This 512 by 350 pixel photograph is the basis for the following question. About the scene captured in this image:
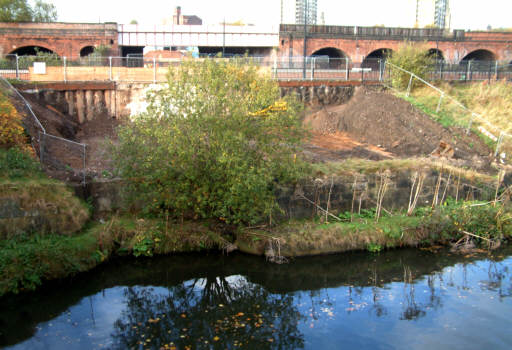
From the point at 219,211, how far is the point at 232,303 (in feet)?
8.41

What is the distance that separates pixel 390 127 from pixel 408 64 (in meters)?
5.93

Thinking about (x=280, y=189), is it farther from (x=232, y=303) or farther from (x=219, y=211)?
(x=232, y=303)

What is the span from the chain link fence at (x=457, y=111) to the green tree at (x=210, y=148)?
1148 centimetres

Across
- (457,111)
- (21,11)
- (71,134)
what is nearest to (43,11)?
(21,11)

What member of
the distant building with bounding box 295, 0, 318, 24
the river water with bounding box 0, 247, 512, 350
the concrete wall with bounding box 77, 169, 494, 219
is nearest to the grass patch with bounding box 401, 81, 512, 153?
the concrete wall with bounding box 77, 169, 494, 219

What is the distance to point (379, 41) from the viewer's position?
44594 mm

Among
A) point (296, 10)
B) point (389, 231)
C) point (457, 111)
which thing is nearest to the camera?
point (389, 231)

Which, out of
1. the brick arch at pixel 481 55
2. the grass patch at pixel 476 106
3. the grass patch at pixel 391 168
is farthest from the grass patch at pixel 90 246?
the brick arch at pixel 481 55

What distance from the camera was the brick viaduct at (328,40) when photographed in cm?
4009

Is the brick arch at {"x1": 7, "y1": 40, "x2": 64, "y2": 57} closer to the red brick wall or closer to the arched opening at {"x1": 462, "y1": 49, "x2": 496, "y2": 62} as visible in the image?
the red brick wall

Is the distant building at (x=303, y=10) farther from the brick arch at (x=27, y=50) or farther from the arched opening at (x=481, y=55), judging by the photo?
the brick arch at (x=27, y=50)

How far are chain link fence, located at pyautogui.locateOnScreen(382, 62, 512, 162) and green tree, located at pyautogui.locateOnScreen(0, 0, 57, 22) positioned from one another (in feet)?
107

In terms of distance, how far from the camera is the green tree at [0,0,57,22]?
41.3 meters

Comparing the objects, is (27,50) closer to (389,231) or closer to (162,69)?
(162,69)
